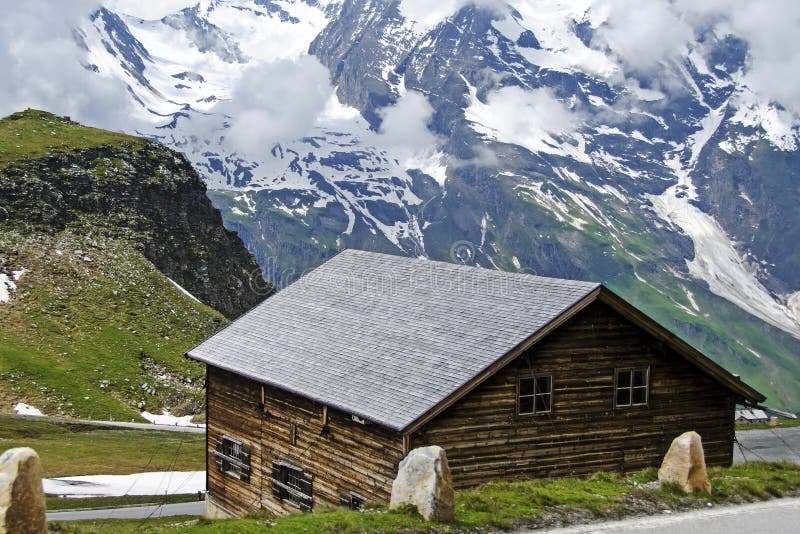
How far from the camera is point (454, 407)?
85.9ft

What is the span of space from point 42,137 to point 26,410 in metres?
71.4

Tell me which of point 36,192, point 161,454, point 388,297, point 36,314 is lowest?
point 161,454

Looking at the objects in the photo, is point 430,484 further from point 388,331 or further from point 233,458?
point 233,458

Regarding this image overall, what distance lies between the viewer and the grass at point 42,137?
406ft

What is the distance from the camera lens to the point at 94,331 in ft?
294

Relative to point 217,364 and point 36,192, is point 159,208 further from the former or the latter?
point 217,364

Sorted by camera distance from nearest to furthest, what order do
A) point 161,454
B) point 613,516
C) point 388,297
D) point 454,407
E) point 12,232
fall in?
point 613,516
point 454,407
point 388,297
point 161,454
point 12,232

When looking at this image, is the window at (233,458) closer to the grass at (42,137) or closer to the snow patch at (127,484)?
the snow patch at (127,484)

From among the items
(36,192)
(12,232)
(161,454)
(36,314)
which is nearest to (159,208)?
(36,192)

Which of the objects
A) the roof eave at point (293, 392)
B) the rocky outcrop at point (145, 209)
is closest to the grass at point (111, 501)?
the roof eave at point (293, 392)

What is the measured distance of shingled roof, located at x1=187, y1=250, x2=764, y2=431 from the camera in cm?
2634

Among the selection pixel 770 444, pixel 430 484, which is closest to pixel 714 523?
pixel 430 484

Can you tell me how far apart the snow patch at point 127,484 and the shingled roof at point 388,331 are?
669 inches

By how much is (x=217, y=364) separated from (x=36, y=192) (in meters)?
92.0
